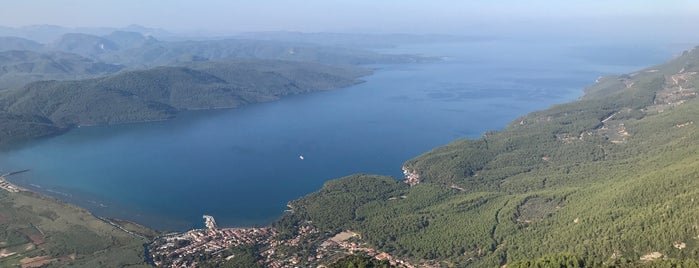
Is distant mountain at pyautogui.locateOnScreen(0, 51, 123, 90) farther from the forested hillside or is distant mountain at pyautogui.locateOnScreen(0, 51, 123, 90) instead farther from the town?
the forested hillside

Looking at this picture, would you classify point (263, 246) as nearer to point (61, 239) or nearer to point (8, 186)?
point (61, 239)

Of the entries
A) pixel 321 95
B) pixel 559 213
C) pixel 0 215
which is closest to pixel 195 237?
pixel 0 215

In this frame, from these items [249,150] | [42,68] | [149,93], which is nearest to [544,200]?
[249,150]

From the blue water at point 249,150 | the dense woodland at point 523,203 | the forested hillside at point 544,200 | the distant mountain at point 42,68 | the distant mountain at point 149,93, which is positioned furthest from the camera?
the distant mountain at point 42,68

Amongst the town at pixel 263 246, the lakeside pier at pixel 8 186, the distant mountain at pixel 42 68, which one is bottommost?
the town at pixel 263 246

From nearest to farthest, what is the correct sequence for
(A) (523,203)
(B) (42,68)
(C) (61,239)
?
(C) (61,239) < (A) (523,203) < (B) (42,68)

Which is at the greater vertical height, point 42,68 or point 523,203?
point 42,68

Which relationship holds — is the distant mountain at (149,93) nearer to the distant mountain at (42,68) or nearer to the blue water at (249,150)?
the blue water at (249,150)

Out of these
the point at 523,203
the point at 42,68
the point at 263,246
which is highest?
the point at 42,68

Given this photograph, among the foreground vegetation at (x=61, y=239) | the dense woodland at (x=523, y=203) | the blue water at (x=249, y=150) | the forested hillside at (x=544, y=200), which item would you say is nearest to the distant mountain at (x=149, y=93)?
the blue water at (x=249, y=150)
